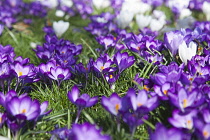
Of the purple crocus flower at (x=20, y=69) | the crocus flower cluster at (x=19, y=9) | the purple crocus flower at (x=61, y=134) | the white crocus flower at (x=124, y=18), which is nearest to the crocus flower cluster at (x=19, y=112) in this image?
the purple crocus flower at (x=61, y=134)

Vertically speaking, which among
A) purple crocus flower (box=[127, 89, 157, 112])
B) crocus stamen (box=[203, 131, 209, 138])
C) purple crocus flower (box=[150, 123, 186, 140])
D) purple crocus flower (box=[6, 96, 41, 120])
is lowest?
crocus stamen (box=[203, 131, 209, 138])

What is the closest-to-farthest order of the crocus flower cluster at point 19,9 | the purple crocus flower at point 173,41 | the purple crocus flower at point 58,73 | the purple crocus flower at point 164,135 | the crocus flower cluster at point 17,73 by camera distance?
the purple crocus flower at point 164,135
the crocus flower cluster at point 17,73
the purple crocus flower at point 58,73
the purple crocus flower at point 173,41
the crocus flower cluster at point 19,9

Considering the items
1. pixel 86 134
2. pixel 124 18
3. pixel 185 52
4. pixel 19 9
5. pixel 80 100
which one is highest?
pixel 19 9

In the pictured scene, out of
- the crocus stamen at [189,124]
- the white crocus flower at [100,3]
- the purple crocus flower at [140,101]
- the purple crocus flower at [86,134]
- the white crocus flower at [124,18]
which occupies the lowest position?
the crocus stamen at [189,124]

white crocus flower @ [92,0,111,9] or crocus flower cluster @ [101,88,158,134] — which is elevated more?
white crocus flower @ [92,0,111,9]

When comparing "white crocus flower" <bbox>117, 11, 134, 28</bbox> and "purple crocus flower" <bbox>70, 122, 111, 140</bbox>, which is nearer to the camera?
"purple crocus flower" <bbox>70, 122, 111, 140</bbox>

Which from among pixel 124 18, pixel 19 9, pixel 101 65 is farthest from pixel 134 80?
pixel 19 9

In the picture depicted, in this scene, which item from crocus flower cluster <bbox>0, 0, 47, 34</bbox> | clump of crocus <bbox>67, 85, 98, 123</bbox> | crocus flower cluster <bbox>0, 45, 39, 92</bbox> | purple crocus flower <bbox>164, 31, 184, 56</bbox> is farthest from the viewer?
crocus flower cluster <bbox>0, 0, 47, 34</bbox>

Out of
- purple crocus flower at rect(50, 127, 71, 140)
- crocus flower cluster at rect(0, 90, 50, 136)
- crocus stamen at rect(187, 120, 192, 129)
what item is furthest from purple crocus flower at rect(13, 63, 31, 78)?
crocus stamen at rect(187, 120, 192, 129)

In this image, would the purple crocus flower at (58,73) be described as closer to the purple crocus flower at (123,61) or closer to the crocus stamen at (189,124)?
the purple crocus flower at (123,61)

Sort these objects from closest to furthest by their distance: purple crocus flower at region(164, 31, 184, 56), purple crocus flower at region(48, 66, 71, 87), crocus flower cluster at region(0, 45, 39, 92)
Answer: crocus flower cluster at region(0, 45, 39, 92), purple crocus flower at region(48, 66, 71, 87), purple crocus flower at region(164, 31, 184, 56)

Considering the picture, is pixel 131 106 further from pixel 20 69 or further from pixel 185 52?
pixel 20 69

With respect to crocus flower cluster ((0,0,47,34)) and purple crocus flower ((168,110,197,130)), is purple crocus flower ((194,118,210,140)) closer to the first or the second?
purple crocus flower ((168,110,197,130))

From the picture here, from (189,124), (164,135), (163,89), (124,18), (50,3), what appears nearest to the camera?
(164,135)
